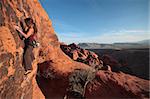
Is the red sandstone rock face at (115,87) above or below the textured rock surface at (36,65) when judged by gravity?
below

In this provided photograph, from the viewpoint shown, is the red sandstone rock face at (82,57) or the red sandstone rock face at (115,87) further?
the red sandstone rock face at (82,57)

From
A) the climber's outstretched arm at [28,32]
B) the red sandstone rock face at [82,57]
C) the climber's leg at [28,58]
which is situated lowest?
the red sandstone rock face at [82,57]

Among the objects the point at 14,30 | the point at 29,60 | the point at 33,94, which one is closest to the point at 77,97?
the point at 33,94

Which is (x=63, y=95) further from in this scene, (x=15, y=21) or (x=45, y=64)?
(x=15, y=21)

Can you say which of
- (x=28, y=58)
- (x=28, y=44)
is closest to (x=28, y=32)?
(x=28, y=44)

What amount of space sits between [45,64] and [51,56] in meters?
0.81

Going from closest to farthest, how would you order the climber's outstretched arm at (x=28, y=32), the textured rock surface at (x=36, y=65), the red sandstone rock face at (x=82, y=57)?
the textured rock surface at (x=36, y=65)
the climber's outstretched arm at (x=28, y=32)
the red sandstone rock face at (x=82, y=57)

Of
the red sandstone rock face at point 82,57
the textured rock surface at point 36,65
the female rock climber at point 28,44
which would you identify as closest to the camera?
the textured rock surface at point 36,65

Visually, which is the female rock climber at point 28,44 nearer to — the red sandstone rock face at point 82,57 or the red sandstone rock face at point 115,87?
the red sandstone rock face at point 115,87

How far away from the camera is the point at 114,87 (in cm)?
902

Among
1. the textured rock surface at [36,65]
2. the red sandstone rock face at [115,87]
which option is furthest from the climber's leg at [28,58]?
the red sandstone rock face at [115,87]

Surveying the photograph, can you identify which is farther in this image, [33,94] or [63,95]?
[63,95]

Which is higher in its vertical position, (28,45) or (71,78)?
(28,45)

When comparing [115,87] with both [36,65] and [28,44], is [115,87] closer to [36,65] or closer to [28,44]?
[36,65]
